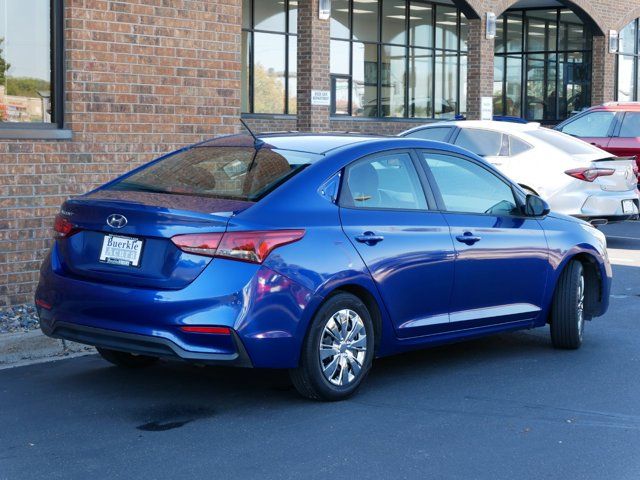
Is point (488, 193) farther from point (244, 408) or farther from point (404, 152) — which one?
point (244, 408)

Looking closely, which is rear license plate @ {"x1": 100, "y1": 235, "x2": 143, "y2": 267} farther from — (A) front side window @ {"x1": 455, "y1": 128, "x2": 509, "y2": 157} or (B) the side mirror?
(A) front side window @ {"x1": 455, "y1": 128, "x2": 509, "y2": 157}

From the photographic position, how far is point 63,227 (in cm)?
655

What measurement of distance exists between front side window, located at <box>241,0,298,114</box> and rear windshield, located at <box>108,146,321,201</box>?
19.2m

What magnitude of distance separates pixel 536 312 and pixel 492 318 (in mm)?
538

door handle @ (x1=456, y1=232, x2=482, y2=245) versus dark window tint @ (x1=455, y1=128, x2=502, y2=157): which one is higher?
dark window tint @ (x1=455, y1=128, x2=502, y2=157)

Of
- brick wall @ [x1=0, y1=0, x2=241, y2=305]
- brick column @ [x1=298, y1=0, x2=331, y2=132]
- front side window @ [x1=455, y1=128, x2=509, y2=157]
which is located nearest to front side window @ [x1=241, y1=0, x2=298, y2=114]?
brick column @ [x1=298, y1=0, x2=331, y2=132]

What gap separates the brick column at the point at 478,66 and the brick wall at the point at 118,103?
16027 millimetres

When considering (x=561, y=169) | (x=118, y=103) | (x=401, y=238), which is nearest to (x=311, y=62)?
(x=561, y=169)

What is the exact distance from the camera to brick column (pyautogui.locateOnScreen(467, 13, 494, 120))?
26.7 meters

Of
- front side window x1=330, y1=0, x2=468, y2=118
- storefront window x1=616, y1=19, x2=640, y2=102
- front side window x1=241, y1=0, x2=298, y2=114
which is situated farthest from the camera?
storefront window x1=616, y1=19, x2=640, y2=102

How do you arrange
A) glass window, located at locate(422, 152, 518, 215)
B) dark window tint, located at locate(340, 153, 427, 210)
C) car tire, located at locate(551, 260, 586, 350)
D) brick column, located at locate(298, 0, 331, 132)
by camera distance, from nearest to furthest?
dark window tint, located at locate(340, 153, 427, 210) < glass window, located at locate(422, 152, 518, 215) < car tire, located at locate(551, 260, 586, 350) < brick column, located at locate(298, 0, 331, 132)

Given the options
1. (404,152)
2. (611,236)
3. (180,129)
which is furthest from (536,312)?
(611,236)

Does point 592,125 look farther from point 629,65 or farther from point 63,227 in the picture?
point 629,65

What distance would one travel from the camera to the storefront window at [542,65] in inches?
1417
